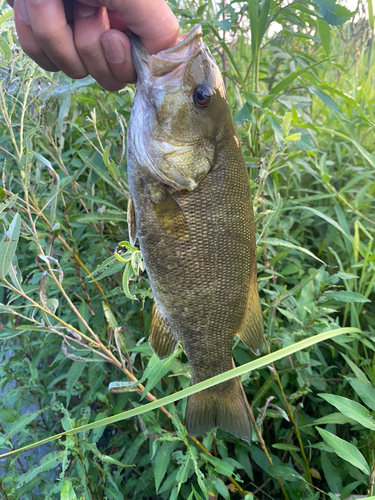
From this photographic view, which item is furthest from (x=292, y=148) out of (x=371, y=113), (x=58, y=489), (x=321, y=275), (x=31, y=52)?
(x=58, y=489)

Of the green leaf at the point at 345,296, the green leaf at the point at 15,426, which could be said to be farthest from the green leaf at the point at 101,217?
the green leaf at the point at 345,296

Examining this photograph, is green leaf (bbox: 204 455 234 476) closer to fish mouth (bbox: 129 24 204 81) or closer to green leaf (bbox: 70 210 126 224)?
green leaf (bbox: 70 210 126 224)

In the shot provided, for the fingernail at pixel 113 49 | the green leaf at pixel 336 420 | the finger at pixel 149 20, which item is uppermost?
the finger at pixel 149 20

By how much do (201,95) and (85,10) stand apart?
→ 0.45 metres

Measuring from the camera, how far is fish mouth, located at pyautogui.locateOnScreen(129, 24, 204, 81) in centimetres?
94

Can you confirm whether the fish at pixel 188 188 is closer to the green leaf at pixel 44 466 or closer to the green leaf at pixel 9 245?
the green leaf at pixel 9 245

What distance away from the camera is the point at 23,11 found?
102 cm

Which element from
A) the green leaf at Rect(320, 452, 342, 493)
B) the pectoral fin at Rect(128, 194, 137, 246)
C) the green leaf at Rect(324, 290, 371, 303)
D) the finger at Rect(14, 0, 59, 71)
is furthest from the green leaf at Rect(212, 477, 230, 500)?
the finger at Rect(14, 0, 59, 71)

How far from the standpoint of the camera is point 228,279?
1.05 metres

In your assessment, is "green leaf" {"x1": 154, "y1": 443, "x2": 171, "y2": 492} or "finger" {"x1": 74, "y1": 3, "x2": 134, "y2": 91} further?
"green leaf" {"x1": 154, "y1": 443, "x2": 171, "y2": 492}

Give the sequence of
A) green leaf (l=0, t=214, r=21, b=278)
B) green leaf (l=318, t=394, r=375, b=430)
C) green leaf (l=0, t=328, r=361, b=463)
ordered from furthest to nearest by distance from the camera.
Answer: green leaf (l=318, t=394, r=375, b=430) → green leaf (l=0, t=214, r=21, b=278) → green leaf (l=0, t=328, r=361, b=463)

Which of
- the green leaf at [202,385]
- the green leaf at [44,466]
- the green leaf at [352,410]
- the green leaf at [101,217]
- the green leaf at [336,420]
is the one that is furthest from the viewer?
the green leaf at [101,217]

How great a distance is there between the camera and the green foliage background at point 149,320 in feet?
3.47

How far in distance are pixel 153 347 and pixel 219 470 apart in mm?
490
